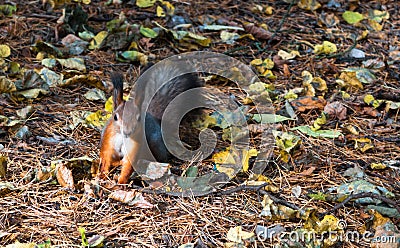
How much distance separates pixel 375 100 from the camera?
3.48m

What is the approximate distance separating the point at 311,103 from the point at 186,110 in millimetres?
783

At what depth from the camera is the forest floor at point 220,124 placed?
7.79 ft

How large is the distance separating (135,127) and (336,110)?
4.13ft

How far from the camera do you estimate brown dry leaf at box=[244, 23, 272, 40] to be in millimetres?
4223

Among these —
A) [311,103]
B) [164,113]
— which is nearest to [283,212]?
[164,113]

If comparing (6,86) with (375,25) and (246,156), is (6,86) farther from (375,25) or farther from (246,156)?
(375,25)

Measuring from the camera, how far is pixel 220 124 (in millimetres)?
3203

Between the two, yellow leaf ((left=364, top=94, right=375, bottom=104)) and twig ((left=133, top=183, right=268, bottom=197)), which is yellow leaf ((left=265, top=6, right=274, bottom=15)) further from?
twig ((left=133, top=183, right=268, bottom=197))

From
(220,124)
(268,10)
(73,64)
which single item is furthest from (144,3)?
(220,124)

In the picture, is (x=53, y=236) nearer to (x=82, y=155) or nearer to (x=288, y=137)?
(x=82, y=155)

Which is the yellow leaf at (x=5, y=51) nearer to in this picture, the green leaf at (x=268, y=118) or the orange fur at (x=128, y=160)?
the orange fur at (x=128, y=160)

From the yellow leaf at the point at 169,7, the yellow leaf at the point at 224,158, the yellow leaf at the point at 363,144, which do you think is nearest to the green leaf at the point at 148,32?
the yellow leaf at the point at 169,7

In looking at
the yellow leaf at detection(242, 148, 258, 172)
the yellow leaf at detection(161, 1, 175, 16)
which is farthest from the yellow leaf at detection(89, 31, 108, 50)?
the yellow leaf at detection(242, 148, 258, 172)

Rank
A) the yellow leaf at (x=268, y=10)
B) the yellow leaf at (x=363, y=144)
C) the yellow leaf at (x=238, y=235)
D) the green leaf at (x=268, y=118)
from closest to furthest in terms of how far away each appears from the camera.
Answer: the yellow leaf at (x=238, y=235) → the yellow leaf at (x=363, y=144) → the green leaf at (x=268, y=118) → the yellow leaf at (x=268, y=10)
